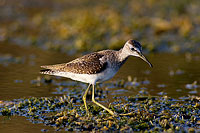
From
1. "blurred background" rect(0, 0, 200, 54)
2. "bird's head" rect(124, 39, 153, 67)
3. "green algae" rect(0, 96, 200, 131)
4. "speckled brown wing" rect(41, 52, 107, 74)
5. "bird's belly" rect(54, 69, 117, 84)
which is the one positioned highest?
"blurred background" rect(0, 0, 200, 54)

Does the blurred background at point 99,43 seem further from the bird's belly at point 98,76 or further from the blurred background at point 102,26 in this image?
the bird's belly at point 98,76

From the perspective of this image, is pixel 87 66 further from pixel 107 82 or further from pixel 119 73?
pixel 119 73

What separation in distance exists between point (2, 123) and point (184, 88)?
6395 millimetres

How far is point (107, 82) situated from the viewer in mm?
13500

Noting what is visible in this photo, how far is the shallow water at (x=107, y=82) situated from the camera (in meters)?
11.9

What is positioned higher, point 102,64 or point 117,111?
point 102,64

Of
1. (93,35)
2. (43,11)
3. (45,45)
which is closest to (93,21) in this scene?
(93,35)

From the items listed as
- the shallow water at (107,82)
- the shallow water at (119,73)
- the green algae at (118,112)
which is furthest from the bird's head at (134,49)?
the shallow water at (119,73)

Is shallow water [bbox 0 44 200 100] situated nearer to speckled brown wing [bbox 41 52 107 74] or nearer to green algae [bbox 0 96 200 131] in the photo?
green algae [bbox 0 96 200 131]

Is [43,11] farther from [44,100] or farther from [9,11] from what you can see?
[44,100]

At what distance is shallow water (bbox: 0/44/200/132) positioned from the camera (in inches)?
470

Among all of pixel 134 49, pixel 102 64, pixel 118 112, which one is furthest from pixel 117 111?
pixel 134 49

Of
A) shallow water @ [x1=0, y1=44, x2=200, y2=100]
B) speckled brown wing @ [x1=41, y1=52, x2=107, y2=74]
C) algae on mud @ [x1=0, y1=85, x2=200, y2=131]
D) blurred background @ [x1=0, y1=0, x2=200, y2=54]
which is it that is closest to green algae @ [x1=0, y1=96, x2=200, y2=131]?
algae on mud @ [x1=0, y1=85, x2=200, y2=131]

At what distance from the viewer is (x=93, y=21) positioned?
844 inches
